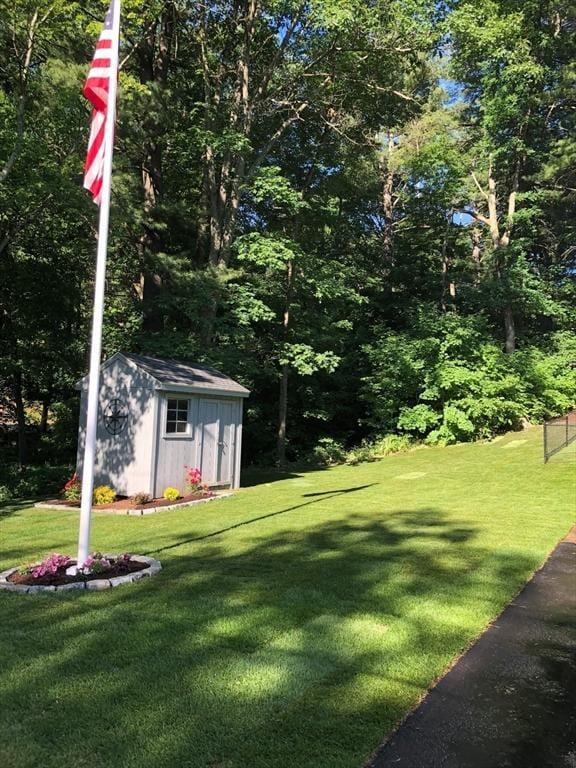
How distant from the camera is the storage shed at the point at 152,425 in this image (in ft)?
42.3

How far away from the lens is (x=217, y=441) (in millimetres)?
14695

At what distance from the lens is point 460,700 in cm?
341

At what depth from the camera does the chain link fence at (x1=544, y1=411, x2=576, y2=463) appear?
1559cm

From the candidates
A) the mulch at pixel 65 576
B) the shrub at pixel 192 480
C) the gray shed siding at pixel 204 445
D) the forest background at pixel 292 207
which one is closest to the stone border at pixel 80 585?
the mulch at pixel 65 576

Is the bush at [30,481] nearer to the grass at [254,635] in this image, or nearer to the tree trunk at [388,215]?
the grass at [254,635]

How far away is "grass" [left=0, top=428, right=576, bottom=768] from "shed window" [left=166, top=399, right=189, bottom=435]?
3.74 m

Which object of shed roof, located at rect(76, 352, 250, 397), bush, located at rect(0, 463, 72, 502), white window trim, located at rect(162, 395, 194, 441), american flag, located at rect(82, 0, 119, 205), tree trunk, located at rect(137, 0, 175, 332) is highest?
tree trunk, located at rect(137, 0, 175, 332)

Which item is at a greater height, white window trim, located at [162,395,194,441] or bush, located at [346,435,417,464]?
white window trim, located at [162,395,194,441]

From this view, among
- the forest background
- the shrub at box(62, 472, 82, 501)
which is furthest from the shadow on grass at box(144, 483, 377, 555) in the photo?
the forest background

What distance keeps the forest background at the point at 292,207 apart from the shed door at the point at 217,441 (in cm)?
335

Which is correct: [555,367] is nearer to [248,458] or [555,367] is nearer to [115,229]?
[248,458]

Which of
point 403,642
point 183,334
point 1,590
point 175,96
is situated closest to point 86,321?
point 183,334

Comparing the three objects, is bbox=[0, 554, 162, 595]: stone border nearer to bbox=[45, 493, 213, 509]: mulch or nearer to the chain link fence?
bbox=[45, 493, 213, 509]: mulch

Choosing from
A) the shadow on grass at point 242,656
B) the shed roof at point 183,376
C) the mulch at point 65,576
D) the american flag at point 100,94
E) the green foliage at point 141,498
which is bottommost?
the green foliage at point 141,498
